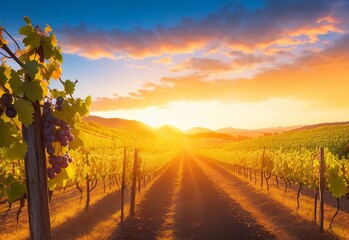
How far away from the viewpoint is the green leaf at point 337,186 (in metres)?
13.1

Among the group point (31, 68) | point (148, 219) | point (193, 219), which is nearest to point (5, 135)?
point (31, 68)

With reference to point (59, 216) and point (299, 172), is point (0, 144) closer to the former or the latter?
point (59, 216)

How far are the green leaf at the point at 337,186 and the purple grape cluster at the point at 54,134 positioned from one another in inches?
511

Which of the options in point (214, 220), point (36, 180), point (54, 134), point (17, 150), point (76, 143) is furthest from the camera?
point (214, 220)

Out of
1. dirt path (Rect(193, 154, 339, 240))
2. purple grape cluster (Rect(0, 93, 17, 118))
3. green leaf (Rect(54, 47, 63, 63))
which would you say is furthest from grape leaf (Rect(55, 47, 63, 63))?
dirt path (Rect(193, 154, 339, 240))

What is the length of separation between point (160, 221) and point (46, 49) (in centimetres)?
1305

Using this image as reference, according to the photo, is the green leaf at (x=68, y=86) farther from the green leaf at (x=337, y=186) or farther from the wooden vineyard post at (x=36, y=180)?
the green leaf at (x=337, y=186)

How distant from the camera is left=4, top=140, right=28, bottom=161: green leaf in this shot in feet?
8.43

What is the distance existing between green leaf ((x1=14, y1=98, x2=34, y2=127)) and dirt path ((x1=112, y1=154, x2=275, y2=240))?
34.4 feet

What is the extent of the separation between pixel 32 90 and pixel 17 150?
503 millimetres

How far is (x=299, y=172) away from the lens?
17.6 meters

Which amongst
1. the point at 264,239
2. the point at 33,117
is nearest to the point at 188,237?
the point at 264,239

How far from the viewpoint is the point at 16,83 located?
97.3 inches

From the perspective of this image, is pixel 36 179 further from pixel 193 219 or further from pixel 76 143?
pixel 193 219
